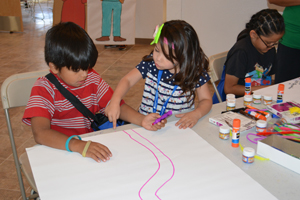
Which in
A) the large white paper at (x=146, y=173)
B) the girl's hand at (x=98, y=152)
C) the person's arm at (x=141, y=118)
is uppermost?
the person's arm at (x=141, y=118)

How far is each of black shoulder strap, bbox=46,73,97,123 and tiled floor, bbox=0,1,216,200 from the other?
851 mm

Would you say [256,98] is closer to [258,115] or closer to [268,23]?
[258,115]

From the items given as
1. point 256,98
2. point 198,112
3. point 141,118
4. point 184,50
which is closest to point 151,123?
point 141,118

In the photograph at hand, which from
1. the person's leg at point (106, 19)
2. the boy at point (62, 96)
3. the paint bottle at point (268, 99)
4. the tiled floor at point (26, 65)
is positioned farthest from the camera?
the person's leg at point (106, 19)

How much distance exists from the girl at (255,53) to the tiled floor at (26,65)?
4.47 feet

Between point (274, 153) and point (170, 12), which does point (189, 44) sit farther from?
point (170, 12)

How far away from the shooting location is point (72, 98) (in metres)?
1.40

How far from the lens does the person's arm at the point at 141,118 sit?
126 cm

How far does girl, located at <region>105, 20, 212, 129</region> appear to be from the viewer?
1327 millimetres

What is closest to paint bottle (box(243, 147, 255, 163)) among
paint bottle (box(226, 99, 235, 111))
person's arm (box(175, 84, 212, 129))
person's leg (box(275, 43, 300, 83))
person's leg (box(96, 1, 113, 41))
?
person's arm (box(175, 84, 212, 129))

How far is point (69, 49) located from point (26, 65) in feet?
11.2

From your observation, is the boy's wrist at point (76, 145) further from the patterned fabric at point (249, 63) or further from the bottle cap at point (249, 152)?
the patterned fabric at point (249, 63)

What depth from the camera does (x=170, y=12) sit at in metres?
3.25

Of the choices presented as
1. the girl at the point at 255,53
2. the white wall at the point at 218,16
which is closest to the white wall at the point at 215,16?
the white wall at the point at 218,16
